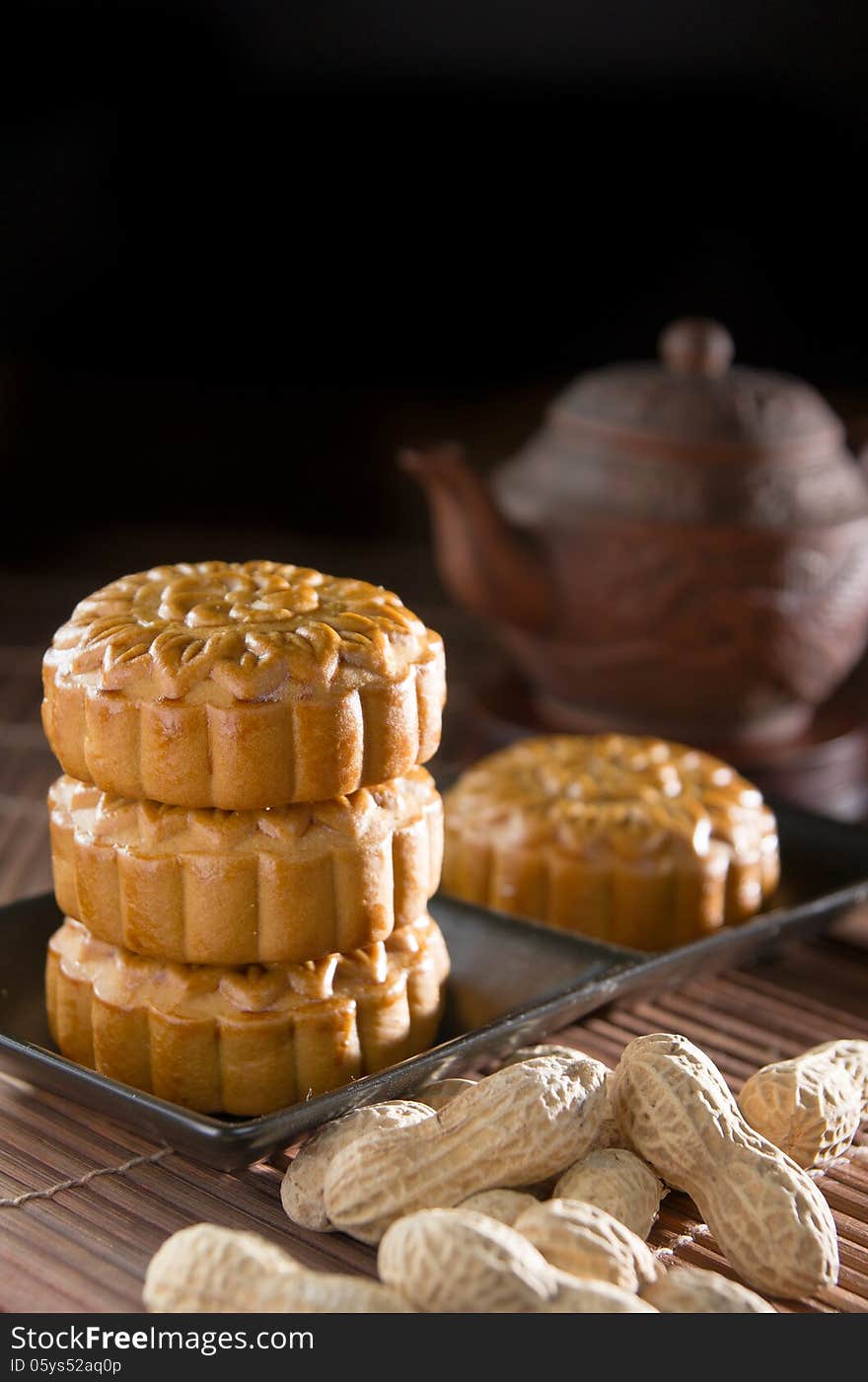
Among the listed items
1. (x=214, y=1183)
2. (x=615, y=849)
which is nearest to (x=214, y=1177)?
(x=214, y=1183)

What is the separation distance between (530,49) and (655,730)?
5.46 ft

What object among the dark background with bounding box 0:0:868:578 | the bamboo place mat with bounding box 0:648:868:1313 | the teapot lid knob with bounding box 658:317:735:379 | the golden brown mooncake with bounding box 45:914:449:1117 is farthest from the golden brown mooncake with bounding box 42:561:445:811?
the dark background with bounding box 0:0:868:578

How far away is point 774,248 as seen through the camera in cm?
301

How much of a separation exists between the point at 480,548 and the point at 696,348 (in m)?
0.30

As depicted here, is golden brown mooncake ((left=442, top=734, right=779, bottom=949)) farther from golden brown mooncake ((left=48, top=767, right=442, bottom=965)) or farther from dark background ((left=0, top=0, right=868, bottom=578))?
dark background ((left=0, top=0, right=868, bottom=578))

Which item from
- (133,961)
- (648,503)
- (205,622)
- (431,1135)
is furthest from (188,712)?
(648,503)

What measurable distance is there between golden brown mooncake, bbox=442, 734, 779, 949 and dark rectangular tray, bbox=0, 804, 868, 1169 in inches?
2.2

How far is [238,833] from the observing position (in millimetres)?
1062

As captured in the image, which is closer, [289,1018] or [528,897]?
[289,1018]

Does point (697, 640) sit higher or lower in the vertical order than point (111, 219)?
lower

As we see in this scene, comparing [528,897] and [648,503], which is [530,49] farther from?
[528,897]

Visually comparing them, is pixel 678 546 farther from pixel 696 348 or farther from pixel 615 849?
pixel 615 849

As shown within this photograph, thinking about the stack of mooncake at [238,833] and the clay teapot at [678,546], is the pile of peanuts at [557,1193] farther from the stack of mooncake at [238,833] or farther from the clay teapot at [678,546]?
the clay teapot at [678,546]

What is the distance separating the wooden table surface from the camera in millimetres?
927
